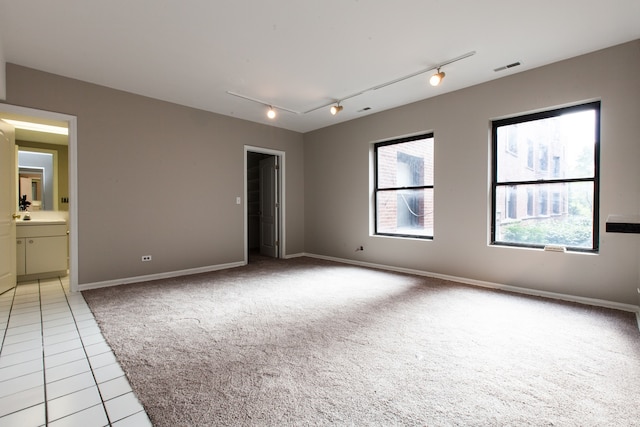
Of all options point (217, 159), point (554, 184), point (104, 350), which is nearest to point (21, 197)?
point (217, 159)

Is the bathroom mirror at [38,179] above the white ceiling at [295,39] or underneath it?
underneath

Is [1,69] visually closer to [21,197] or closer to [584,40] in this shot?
[21,197]

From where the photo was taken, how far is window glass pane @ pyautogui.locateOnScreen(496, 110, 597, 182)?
3.18 metres

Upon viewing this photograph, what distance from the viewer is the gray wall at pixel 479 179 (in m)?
2.89

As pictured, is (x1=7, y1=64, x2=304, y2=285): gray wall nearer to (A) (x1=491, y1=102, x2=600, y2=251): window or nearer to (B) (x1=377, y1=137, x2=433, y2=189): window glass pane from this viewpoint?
(B) (x1=377, y1=137, x2=433, y2=189): window glass pane

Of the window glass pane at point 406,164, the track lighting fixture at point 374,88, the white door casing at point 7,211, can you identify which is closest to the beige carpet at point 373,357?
the white door casing at point 7,211

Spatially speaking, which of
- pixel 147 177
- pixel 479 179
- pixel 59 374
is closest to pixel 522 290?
pixel 479 179

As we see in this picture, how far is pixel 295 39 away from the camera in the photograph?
2803mm

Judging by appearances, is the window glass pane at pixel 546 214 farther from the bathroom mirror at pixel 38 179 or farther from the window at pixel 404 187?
the bathroom mirror at pixel 38 179

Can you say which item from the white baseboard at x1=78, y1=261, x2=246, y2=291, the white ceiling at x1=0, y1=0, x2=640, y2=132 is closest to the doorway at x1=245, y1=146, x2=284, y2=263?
the white baseboard at x1=78, y1=261, x2=246, y2=291

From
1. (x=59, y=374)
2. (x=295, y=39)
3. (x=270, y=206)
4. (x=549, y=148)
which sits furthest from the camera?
(x=270, y=206)

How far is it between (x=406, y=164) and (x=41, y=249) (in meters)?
5.56

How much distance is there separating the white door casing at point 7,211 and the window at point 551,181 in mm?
6003

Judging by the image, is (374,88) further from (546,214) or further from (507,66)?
(546,214)
